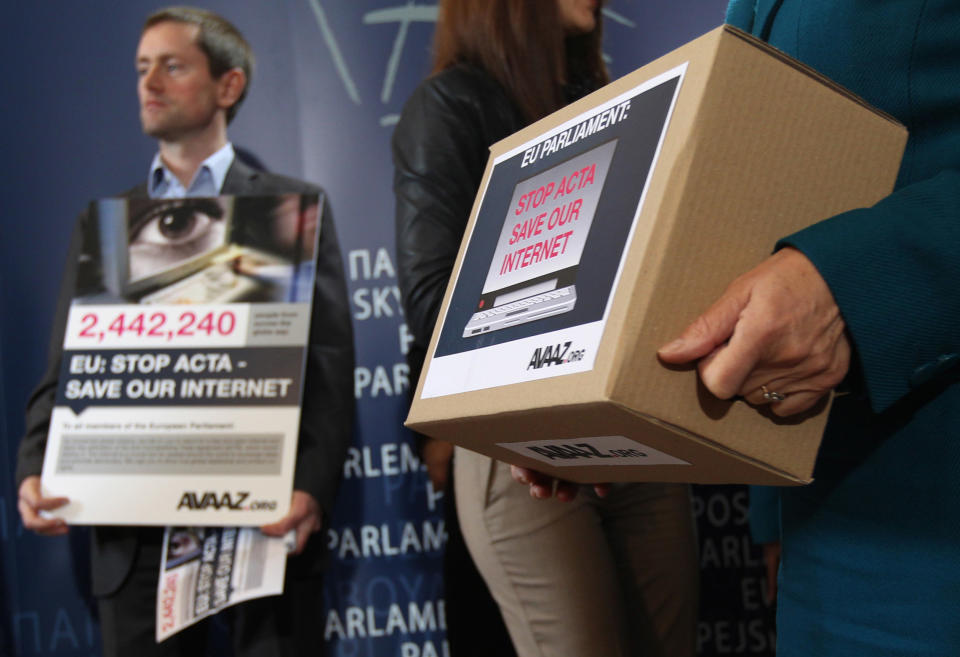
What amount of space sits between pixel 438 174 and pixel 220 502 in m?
0.80

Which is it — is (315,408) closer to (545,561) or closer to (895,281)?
(545,561)

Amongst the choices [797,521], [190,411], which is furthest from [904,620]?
[190,411]

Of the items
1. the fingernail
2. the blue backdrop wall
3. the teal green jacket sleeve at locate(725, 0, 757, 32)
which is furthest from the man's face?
the fingernail

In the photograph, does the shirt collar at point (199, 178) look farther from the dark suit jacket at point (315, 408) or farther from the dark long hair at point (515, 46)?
the dark long hair at point (515, 46)

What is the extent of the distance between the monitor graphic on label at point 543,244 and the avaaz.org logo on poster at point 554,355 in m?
0.03

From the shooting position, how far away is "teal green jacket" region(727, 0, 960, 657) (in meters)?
0.55

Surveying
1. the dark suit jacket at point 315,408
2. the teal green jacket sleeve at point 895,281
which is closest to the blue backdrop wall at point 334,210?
the dark suit jacket at point 315,408

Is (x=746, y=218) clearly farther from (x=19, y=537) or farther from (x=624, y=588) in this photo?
(x=19, y=537)

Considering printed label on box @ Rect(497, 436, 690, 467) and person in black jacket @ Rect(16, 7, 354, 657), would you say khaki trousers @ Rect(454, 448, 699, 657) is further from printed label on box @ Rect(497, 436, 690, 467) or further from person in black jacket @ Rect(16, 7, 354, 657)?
person in black jacket @ Rect(16, 7, 354, 657)

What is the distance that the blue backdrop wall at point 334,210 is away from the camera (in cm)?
191

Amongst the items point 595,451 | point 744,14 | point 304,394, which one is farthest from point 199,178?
point 595,451

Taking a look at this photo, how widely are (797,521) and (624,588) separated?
54 cm

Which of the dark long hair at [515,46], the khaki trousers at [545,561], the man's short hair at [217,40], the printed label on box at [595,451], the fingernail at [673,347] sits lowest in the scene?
the khaki trousers at [545,561]

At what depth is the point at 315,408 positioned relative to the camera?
1673 mm
